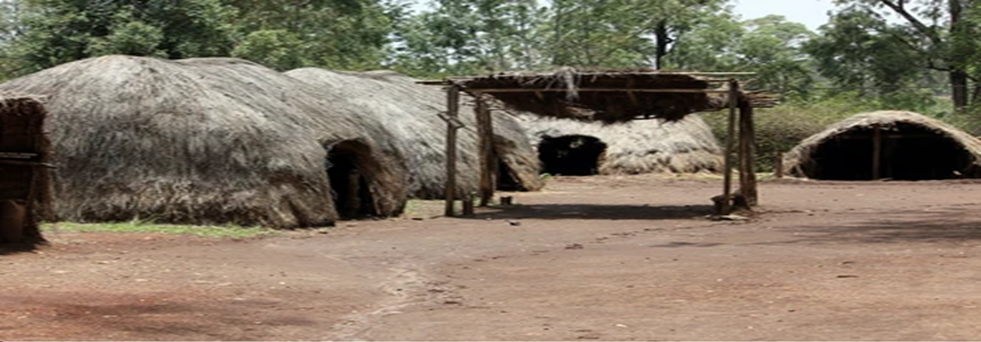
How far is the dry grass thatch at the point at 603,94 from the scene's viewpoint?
57.5 feet

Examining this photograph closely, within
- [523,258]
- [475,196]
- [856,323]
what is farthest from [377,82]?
[856,323]

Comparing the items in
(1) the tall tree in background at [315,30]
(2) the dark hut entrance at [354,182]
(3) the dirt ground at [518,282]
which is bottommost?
(3) the dirt ground at [518,282]

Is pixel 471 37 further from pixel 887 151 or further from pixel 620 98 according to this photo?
pixel 620 98

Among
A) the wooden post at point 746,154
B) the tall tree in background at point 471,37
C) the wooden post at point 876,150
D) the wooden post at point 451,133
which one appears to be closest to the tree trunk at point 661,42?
the tall tree in background at point 471,37

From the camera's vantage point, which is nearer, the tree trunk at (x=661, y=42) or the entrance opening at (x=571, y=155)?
the entrance opening at (x=571, y=155)

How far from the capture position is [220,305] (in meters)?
8.15

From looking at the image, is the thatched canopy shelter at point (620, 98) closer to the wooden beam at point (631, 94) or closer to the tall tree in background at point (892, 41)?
the wooden beam at point (631, 94)

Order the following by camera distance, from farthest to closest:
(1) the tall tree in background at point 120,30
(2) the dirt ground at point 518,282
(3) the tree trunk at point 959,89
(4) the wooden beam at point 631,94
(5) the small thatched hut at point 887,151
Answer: (3) the tree trunk at point 959,89
(5) the small thatched hut at point 887,151
(1) the tall tree in background at point 120,30
(4) the wooden beam at point 631,94
(2) the dirt ground at point 518,282

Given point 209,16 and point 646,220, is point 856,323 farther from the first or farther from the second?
point 209,16

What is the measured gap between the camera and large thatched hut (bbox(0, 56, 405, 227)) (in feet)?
48.7

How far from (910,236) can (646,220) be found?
4.86 meters

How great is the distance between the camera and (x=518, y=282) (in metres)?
9.88

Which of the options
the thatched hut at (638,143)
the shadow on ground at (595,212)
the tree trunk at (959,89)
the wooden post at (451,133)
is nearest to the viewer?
the shadow on ground at (595,212)

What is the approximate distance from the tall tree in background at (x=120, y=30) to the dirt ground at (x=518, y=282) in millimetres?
11517
